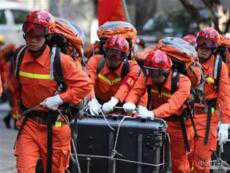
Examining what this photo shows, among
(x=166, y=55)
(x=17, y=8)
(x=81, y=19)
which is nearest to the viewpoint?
(x=166, y=55)

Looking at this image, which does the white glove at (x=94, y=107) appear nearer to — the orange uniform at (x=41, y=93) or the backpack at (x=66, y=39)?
the backpack at (x=66, y=39)

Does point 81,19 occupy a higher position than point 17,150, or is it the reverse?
point 81,19

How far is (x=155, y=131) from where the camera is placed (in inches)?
290

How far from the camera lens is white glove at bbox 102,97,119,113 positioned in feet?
26.9

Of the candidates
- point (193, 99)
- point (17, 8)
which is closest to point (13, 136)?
point (193, 99)

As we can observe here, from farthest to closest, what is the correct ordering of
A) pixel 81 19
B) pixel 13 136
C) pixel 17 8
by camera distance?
pixel 81 19 → pixel 17 8 → pixel 13 136

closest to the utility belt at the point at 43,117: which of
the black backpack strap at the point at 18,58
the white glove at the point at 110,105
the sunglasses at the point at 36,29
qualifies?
the black backpack strap at the point at 18,58

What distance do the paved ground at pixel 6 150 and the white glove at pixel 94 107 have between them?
7.11 feet

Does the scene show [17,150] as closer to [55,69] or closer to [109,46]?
[55,69]

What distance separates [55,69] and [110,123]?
2.69 ft

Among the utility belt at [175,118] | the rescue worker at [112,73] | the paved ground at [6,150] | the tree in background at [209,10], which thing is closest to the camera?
the rescue worker at [112,73]

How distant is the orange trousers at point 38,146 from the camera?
22.9 ft

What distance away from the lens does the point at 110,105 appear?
826 cm

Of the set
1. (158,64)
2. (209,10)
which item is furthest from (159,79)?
(209,10)
